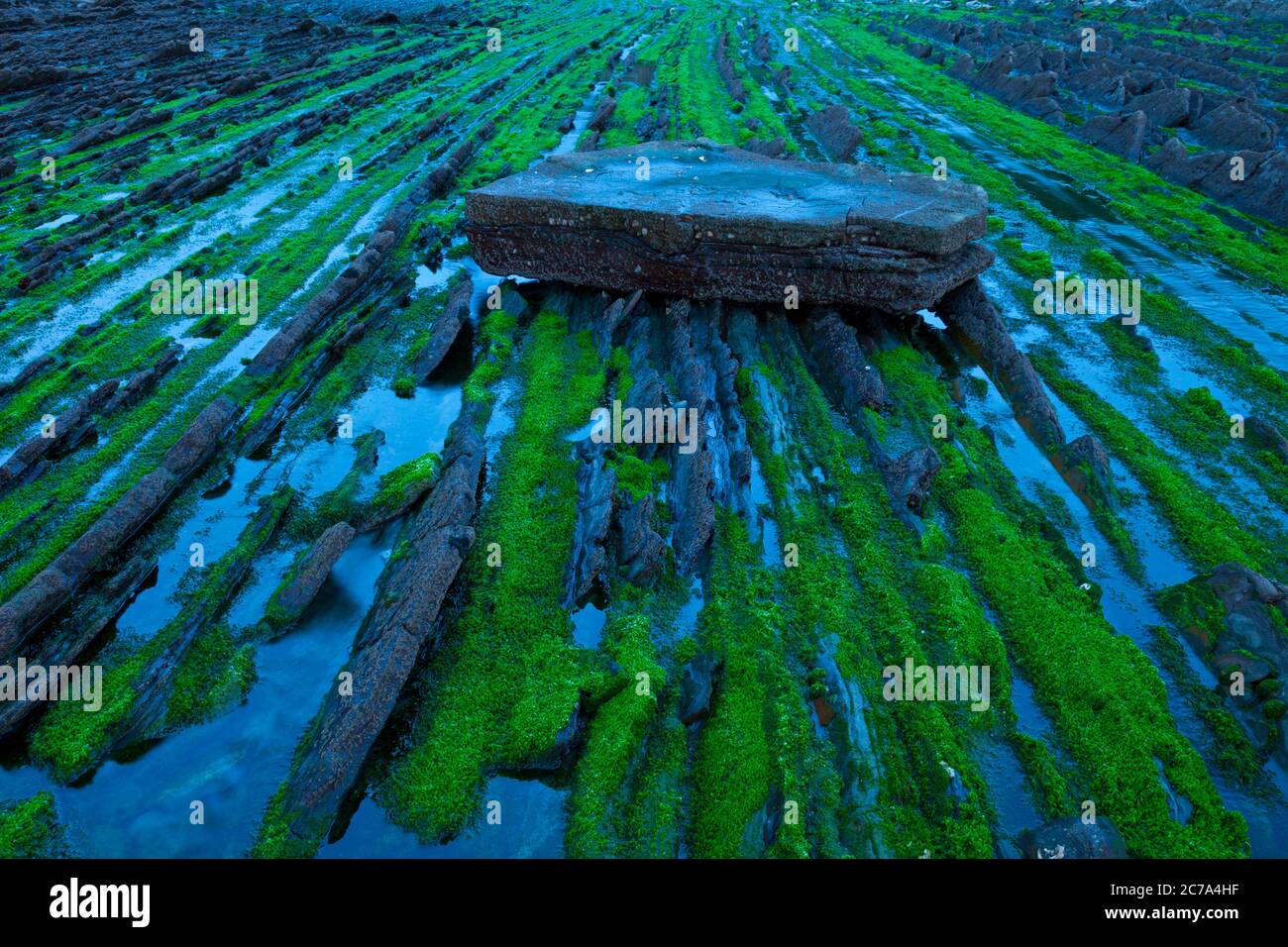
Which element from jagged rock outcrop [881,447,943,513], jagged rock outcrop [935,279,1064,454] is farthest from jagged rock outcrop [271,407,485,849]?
jagged rock outcrop [935,279,1064,454]

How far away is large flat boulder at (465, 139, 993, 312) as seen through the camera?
15266mm

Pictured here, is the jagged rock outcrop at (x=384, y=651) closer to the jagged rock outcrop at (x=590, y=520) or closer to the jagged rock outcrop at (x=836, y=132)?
the jagged rock outcrop at (x=590, y=520)

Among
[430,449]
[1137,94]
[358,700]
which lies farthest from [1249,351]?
[1137,94]

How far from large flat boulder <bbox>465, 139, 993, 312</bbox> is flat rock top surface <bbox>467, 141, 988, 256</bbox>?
29mm

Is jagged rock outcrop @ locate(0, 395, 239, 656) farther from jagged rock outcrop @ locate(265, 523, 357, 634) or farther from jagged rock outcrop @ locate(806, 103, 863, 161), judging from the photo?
jagged rock outcrop @ locate(806, 103, 863, 161)

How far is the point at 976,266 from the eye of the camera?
16047mm

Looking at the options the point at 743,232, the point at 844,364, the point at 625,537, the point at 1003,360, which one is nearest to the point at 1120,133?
the point at 1003,360

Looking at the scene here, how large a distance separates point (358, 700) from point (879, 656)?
6.08m

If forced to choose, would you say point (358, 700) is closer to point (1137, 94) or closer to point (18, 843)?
point (18, 843)

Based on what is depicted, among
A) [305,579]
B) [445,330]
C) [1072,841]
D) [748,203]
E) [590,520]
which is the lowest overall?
[1072,841]

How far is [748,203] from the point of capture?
1638cm

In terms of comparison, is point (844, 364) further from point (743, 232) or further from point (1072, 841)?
point (1072, 841)

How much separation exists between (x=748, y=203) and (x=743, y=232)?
118cm

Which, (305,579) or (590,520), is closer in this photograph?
(305,579)
